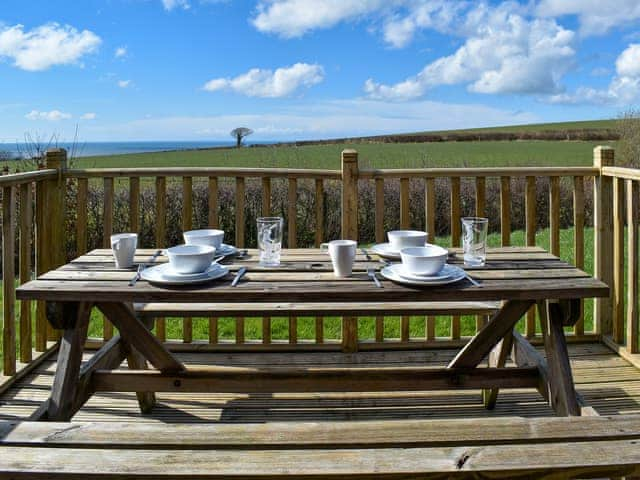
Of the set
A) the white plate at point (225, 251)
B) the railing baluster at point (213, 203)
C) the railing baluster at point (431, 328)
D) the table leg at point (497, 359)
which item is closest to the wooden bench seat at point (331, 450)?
the white plate at point (225, 251)

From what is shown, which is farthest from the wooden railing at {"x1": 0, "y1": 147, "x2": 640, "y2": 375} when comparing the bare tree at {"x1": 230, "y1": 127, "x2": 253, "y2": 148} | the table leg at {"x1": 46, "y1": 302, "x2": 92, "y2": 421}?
the bare tree at {"x1": 230, "y1": 127, "x2": 253, "y2": 148}

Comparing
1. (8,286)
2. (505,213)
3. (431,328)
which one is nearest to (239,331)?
(431,328)

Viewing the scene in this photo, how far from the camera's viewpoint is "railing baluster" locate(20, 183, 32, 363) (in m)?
3.29

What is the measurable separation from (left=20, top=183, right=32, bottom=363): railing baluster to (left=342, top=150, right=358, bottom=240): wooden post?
1969 millimetres

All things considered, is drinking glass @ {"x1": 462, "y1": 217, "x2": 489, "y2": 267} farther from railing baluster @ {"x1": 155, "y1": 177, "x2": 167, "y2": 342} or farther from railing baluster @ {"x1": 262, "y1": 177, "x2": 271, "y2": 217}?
railing baluster @ {"x1": 155, "y1": 177, "x2": 167, "y2": 342}

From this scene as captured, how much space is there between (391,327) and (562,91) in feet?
89.2

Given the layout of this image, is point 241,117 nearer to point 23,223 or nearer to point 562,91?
point 562,91

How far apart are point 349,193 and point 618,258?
6.11 ft

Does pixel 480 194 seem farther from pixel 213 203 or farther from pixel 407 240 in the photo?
pixel 213 203

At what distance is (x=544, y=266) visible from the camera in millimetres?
2207

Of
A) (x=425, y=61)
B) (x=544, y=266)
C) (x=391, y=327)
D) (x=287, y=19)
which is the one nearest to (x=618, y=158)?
(x=287, y=19)

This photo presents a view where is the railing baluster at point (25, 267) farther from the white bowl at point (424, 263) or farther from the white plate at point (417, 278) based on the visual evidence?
the white bowl at point (424, 263)

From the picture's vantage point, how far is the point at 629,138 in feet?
43.2

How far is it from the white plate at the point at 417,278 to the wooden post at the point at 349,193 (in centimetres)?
152
